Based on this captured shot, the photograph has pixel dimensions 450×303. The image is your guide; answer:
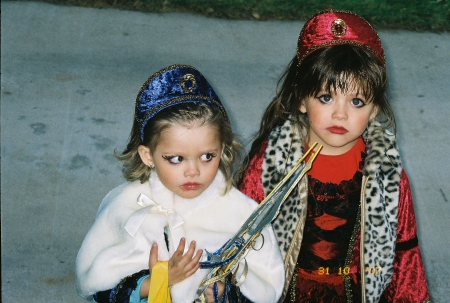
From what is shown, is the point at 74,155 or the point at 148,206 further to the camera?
the point at 74,155

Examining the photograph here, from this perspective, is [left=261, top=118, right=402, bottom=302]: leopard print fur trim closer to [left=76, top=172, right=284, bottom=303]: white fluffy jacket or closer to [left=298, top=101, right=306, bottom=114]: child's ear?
[left=298, top=101, right=306, bottom=114]: child's ear

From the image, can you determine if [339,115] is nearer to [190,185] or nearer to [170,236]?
[190,185]

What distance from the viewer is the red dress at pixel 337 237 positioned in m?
3.64

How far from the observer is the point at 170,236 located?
10.4 feet

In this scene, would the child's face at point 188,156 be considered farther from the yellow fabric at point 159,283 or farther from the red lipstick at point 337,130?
the red lipstick at point 337,130

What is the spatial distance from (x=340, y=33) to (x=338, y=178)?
69cm

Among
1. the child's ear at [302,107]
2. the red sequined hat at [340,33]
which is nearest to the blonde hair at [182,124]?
the child's ear at [302,107]

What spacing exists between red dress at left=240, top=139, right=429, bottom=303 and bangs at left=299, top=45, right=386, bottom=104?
394mm

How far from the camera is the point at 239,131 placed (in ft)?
20.9

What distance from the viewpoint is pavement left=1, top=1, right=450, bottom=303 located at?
17.1ft

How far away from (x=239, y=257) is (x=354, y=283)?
861 mm

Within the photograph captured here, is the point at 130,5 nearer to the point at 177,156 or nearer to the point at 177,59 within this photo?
the point at 177,59

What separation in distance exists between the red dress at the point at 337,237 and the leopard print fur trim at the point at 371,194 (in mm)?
82

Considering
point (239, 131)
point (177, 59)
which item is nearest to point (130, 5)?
point (177, 59)
